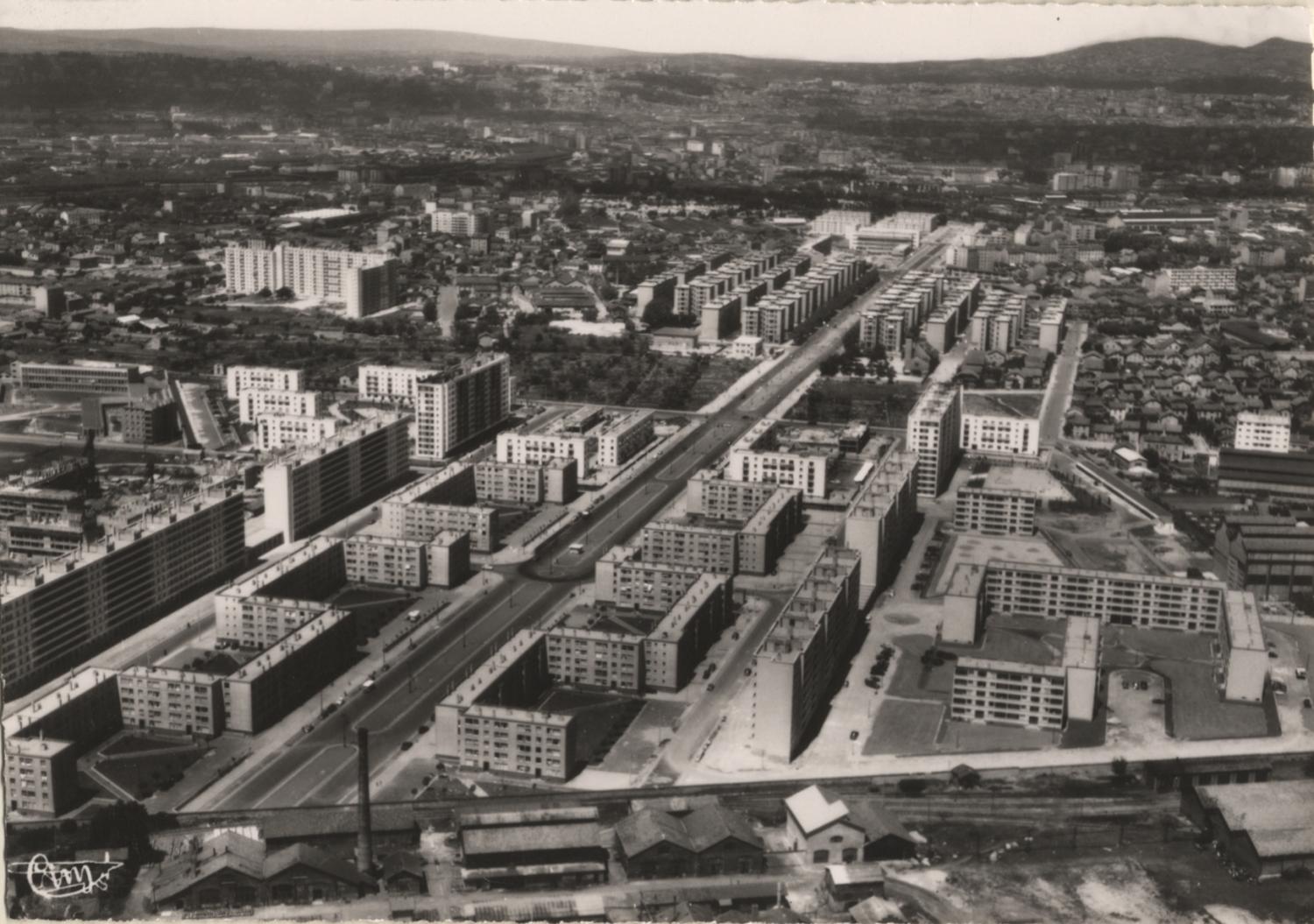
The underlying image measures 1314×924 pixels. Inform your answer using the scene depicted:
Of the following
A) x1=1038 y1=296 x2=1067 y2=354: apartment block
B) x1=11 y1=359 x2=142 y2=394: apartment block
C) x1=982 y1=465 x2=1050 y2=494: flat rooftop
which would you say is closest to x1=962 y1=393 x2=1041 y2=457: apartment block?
x1=982 y1=465 x2=1050 y2=494: flat rooftop

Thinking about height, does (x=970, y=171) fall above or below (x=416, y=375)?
above

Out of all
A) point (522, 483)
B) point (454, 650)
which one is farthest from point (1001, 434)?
point (454, 650)

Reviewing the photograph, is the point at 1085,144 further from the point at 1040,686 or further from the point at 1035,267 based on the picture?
the point at 1040,686

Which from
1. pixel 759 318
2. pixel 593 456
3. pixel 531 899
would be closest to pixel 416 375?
pixel 593 456

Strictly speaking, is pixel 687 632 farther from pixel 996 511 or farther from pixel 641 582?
pixel 996 511
